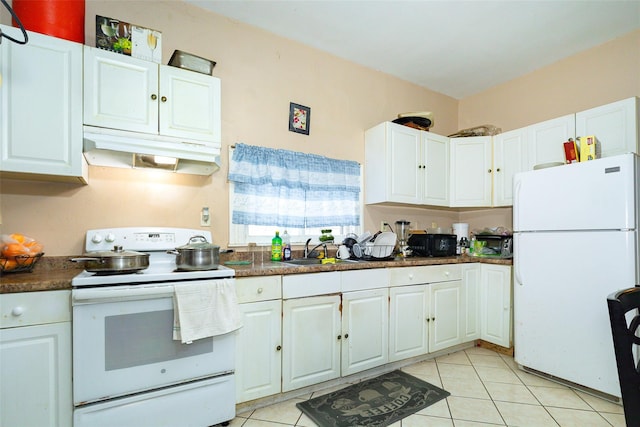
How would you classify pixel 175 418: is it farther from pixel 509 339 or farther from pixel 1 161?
pixel 509 339

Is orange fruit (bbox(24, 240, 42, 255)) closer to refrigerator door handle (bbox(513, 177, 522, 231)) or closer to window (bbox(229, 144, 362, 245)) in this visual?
window (bbox(229, 144, 362, 245))

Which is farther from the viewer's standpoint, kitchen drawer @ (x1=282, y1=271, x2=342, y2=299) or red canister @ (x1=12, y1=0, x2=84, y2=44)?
kitchen drawer @ (x1=282, y1=271, x2=342, y2=299)

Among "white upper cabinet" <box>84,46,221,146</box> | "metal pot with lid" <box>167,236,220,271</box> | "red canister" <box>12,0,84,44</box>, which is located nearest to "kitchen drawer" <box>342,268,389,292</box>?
"metal pot with lid" <box>167,236,220,271</box>

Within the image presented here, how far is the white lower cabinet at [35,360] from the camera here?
53.6 inches

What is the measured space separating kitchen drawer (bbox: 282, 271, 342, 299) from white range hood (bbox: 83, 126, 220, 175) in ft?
3.15

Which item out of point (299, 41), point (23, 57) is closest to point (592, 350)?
point (299, 41)

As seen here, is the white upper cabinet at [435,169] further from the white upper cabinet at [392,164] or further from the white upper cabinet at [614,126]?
the white upper cabinet at [614,126]

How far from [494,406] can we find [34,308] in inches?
A: 104

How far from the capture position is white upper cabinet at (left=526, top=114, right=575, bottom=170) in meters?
2.77

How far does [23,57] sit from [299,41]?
6.54 ft

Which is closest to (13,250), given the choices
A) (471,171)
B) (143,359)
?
(143,359)

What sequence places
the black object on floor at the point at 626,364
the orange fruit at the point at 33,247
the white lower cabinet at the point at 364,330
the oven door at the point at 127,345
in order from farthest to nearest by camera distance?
the white lower cabinet at the point at 364,330 → the orange fruit at the point at 33,247 → the oven door at the point at 127,345 → the black object on floor at the point at 626,364

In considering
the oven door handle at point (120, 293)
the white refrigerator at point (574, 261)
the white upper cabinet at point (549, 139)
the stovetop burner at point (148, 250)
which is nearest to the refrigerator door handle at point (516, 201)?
the white refrigerator at point (574, 261)

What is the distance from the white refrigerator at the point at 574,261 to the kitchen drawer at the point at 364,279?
1130mm
